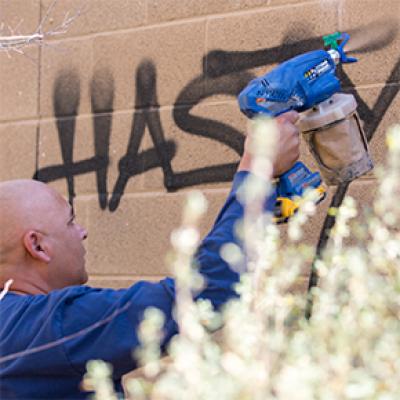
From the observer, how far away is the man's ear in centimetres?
247

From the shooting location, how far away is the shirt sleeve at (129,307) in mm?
2117

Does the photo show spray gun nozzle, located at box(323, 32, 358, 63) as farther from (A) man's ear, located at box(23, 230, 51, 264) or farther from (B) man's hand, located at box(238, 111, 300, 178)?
(A) man's ear, located at box(23, 230, 51, 264)

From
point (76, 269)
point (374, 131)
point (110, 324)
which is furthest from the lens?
point (374, 131)

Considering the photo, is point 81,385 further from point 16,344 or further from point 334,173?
point 334,173

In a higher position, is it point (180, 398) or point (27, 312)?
point (180, 398)

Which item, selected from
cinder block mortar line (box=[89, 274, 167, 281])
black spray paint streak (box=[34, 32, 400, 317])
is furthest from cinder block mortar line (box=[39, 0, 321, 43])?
cinder block mortar line (box=[89, 274, 167, 281])

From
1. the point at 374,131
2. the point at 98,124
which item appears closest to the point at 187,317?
the point at 374,131

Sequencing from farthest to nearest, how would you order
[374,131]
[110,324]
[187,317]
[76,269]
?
[374,131], [76,269], [110,324], [187,317]

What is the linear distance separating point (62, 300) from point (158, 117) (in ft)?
5.13

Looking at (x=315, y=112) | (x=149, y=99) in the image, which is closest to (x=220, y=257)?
(x=315, y=112)

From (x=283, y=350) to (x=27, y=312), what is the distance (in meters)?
0.92

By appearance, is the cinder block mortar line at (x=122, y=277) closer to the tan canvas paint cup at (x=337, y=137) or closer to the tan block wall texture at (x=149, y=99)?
the tan block wall texture at (x=149, y=99)

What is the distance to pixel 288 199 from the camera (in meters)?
2.29

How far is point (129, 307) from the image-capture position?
217 centimetres
